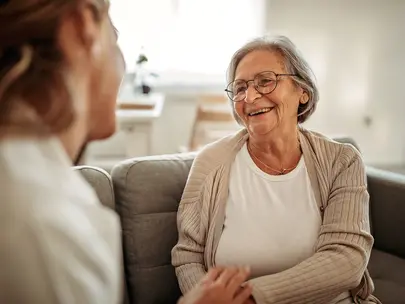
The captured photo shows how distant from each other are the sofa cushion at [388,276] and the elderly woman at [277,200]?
6.9 inches

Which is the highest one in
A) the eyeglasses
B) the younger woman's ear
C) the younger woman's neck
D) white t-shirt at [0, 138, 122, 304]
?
the younger woman's neck

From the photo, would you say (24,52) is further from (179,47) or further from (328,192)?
(179,47)

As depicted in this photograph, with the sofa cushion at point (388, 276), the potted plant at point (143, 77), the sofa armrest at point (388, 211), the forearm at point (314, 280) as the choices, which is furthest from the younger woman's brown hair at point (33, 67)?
the potted plant at point (143, 77)

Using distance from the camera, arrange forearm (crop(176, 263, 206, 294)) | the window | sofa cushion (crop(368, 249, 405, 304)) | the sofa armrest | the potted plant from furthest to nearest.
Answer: the window → the potted plant → the sofa armrest → sofa cushion (crop(368, 249, 405, 304)) → forearm (crop(176, 263, 206, 294))

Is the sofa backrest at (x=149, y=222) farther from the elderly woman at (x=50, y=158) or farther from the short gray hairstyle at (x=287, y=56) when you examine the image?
the elderly woman at (x=50, y=158)

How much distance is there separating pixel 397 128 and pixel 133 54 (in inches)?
87.1

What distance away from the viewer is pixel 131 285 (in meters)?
1.63

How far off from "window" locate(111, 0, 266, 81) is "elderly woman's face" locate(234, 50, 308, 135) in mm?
2296

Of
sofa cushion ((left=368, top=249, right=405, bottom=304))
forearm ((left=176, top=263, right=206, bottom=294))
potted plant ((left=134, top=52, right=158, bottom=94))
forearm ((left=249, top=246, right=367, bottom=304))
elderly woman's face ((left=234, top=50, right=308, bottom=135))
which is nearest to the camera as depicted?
forearm ((left=249, top=246, right=367, bottom=304))

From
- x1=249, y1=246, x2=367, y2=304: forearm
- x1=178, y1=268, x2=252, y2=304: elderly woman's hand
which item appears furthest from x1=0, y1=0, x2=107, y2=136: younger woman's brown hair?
x1=249, y1=246, x2=367, y2=304: forearm

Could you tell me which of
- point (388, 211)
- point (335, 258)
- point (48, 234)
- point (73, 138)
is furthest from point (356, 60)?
point (48, 234)

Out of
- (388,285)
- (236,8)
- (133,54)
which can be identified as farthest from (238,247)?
(236,8)

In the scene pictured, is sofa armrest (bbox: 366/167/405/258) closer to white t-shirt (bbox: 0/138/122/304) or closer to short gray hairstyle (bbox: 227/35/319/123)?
short gray hairstyle (bbox: 227/35/319/123)

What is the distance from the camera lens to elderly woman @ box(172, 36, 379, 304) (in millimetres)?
1416
